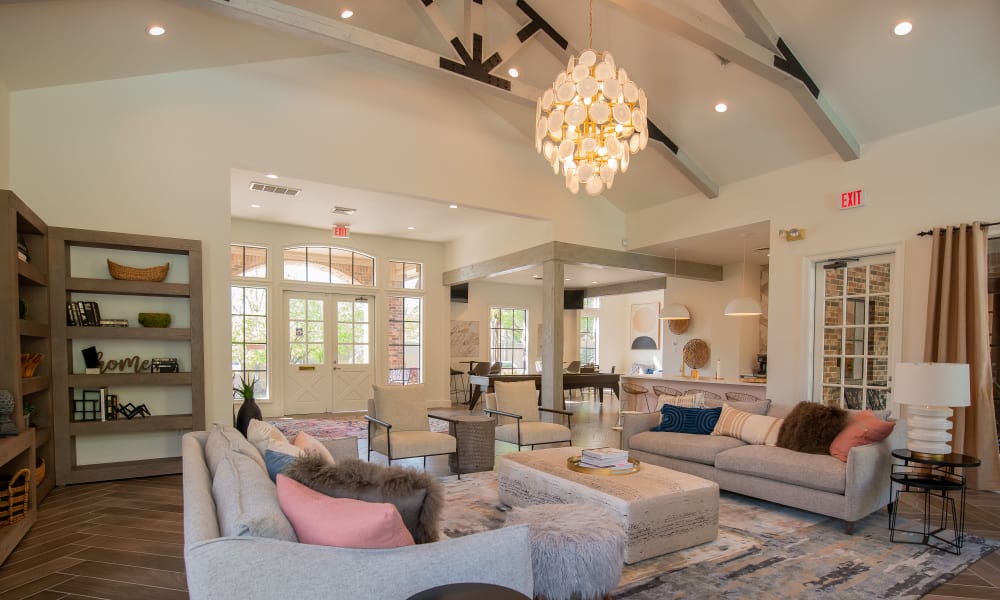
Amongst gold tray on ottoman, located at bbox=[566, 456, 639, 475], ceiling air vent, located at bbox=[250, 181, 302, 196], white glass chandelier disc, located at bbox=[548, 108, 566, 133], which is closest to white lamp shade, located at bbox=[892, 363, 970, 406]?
gold tray on ottoman, located at bbox=[566, 456, 639, 475]

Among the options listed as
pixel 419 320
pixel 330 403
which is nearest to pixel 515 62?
pixel 419 320

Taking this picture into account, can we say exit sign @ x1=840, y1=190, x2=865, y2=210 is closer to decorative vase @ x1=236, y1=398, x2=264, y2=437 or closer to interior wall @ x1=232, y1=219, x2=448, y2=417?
decorative vase @ x1=236, y1=398, x2=264, y2=437

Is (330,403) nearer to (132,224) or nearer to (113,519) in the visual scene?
(132,224)

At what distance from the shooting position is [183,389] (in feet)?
17.1

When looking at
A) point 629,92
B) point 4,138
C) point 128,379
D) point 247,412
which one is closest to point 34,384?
point 128,379

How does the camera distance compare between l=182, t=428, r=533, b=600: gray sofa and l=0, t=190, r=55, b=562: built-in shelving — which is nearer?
l=182, t=428, r=533, b=600: gray sofa

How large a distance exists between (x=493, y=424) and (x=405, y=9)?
428 cm

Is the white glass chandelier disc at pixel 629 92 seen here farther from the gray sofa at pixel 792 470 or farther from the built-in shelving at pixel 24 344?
the built-in shelving at pixel 24 344

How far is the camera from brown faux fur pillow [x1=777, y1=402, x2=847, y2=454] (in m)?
3.98

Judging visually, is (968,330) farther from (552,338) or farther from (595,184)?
(552,338)

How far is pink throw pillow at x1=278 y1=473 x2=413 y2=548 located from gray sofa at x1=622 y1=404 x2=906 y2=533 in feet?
10.4

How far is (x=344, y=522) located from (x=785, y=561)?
266 cm

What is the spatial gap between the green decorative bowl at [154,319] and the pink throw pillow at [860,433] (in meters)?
5.63

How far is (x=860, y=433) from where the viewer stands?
3.81 m
